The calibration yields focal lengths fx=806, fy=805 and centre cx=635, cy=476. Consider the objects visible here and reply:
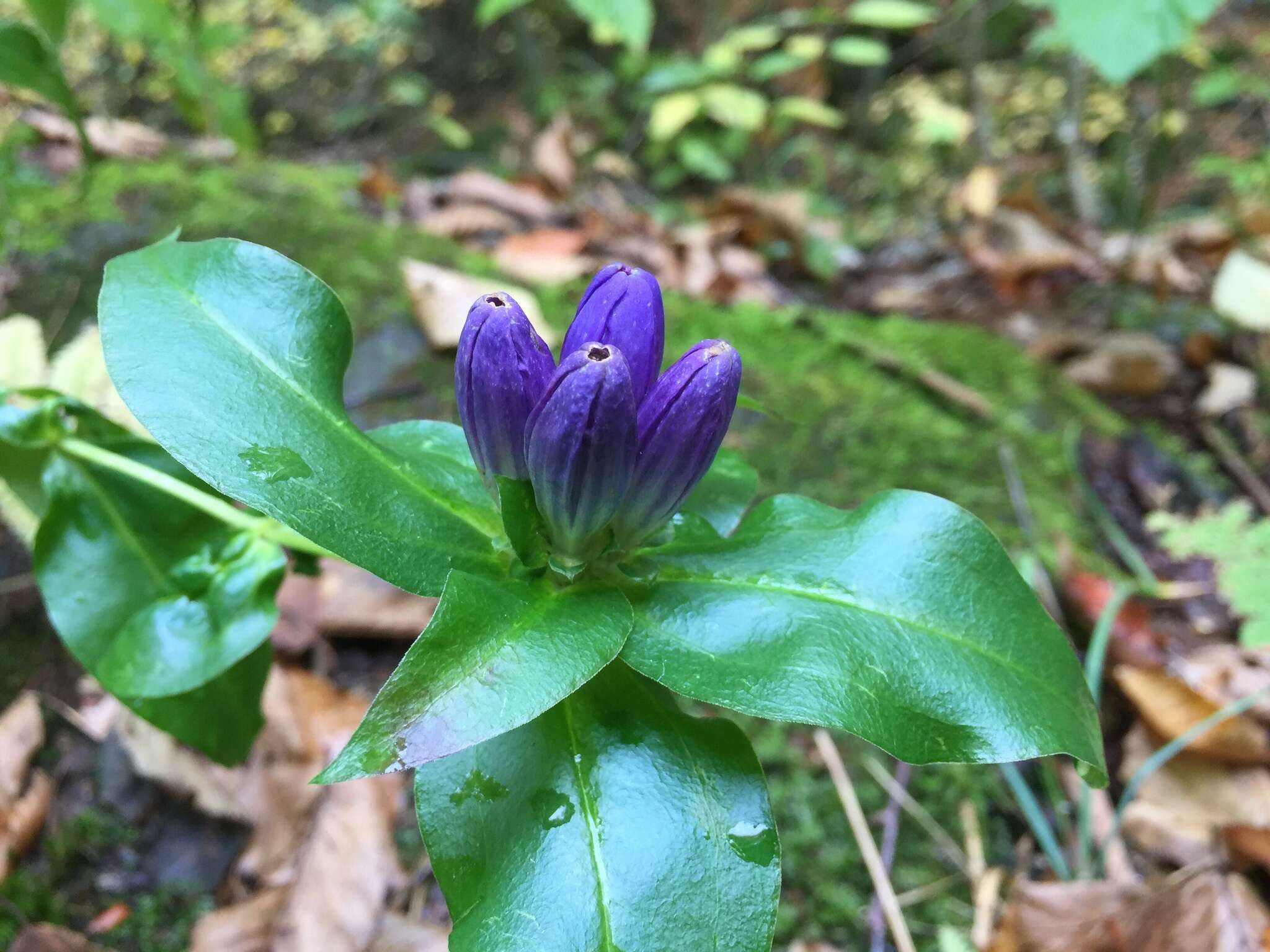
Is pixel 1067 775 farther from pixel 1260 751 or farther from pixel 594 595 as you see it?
pixel 594 595

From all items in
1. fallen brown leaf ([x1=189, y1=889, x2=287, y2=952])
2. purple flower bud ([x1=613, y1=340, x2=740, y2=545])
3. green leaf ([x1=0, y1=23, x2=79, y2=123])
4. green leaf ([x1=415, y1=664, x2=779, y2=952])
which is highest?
green leaf ([x1=0, y1=23, x2=79, y2=123])

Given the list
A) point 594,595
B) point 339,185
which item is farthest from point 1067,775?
point 339,185

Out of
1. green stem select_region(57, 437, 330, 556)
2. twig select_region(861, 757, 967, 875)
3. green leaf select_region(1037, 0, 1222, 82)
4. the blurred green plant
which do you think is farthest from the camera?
the blurred green plant

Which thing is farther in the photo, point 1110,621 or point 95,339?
point 1110,621

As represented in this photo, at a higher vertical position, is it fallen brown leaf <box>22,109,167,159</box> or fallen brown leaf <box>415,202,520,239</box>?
fallen brown leaf <box>22,109,167,159</box>

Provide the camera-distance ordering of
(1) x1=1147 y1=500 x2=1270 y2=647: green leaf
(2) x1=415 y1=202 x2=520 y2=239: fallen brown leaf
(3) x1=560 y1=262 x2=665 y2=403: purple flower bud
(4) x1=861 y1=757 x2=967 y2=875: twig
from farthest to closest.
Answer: (2) x1=415 y1=202 x2=520 y2=239: fallen brown leaf, (1) x1=1147 y1=500 x2=1270 y2=647: green leaf, (4) x1=861 y1=757 x2=967 y2=875: twig, (3) x1=560 y1=262 x2=665 y2=403: purple flower bud

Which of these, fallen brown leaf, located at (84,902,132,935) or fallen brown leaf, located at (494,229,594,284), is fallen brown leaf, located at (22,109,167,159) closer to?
fallen brown leaf, located at (494,229,594,284)

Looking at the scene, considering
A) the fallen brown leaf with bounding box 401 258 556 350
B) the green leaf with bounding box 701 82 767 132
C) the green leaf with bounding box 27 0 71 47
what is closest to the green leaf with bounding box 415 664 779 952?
the fallen brown leaf with bounding box 401 258 556 350
